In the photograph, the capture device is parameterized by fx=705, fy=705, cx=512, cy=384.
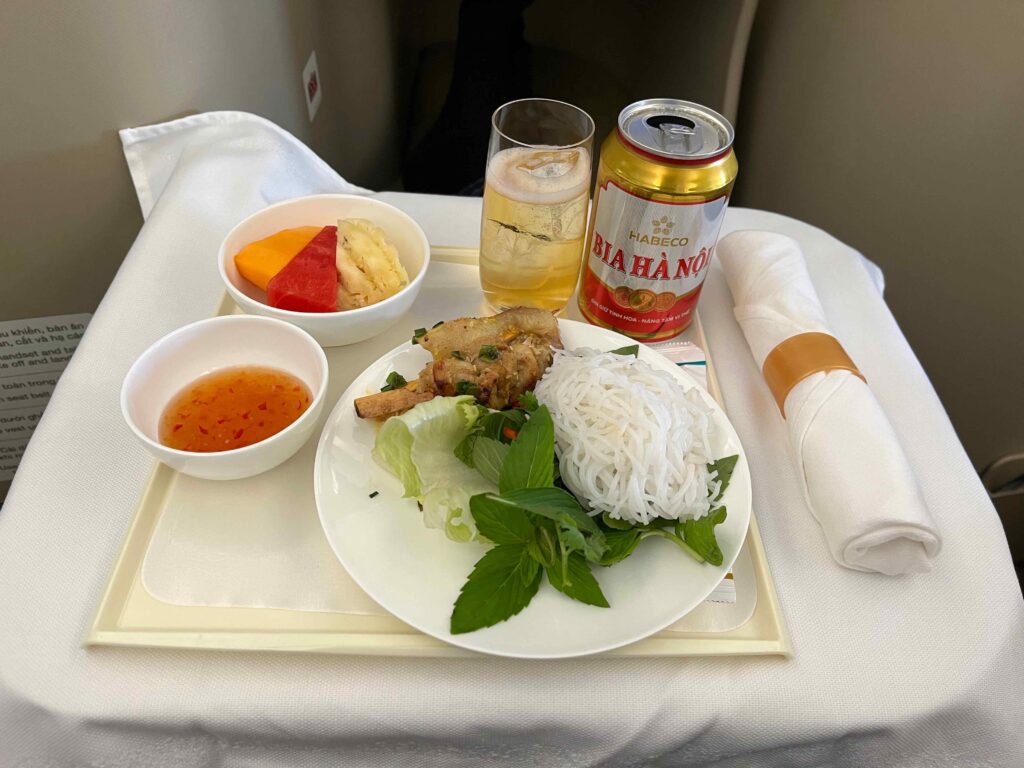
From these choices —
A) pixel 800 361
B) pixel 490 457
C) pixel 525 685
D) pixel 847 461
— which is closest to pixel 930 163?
pixel 800 361

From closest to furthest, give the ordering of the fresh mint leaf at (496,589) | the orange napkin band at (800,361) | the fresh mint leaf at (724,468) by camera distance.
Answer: the fresh mint leaf at (496,589), the fresh mint leaf at (724,468), the orange napkin band at (800,361)

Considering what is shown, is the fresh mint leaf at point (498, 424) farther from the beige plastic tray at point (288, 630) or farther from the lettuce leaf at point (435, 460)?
the beige plastic tray at point (288, 630)

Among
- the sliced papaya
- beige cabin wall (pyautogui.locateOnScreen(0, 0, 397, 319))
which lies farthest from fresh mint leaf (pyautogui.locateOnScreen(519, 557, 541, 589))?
beige cabin wall (pyautogui.locateOnScreen(0, 0, 397, 319))

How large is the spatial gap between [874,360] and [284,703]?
799 millimetres

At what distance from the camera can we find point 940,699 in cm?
61

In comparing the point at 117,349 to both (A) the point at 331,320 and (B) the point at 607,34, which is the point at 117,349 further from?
(B) the point at 607,34

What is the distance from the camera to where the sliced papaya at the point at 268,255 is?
86 centimetres

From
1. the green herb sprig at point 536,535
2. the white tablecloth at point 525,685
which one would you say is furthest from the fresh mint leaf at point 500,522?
Result: the white tablecloth at point 525,685

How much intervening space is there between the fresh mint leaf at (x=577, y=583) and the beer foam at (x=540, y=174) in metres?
0.42

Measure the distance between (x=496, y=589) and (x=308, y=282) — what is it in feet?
1.46

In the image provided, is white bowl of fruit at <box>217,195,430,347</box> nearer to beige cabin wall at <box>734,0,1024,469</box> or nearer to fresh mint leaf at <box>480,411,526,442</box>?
fresh mint leaf at <box>480,411,526,442</box>

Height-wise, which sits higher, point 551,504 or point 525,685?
point 551,504

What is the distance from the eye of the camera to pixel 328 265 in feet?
2.84

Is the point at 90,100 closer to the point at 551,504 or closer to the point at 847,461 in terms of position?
the point at 551,504
